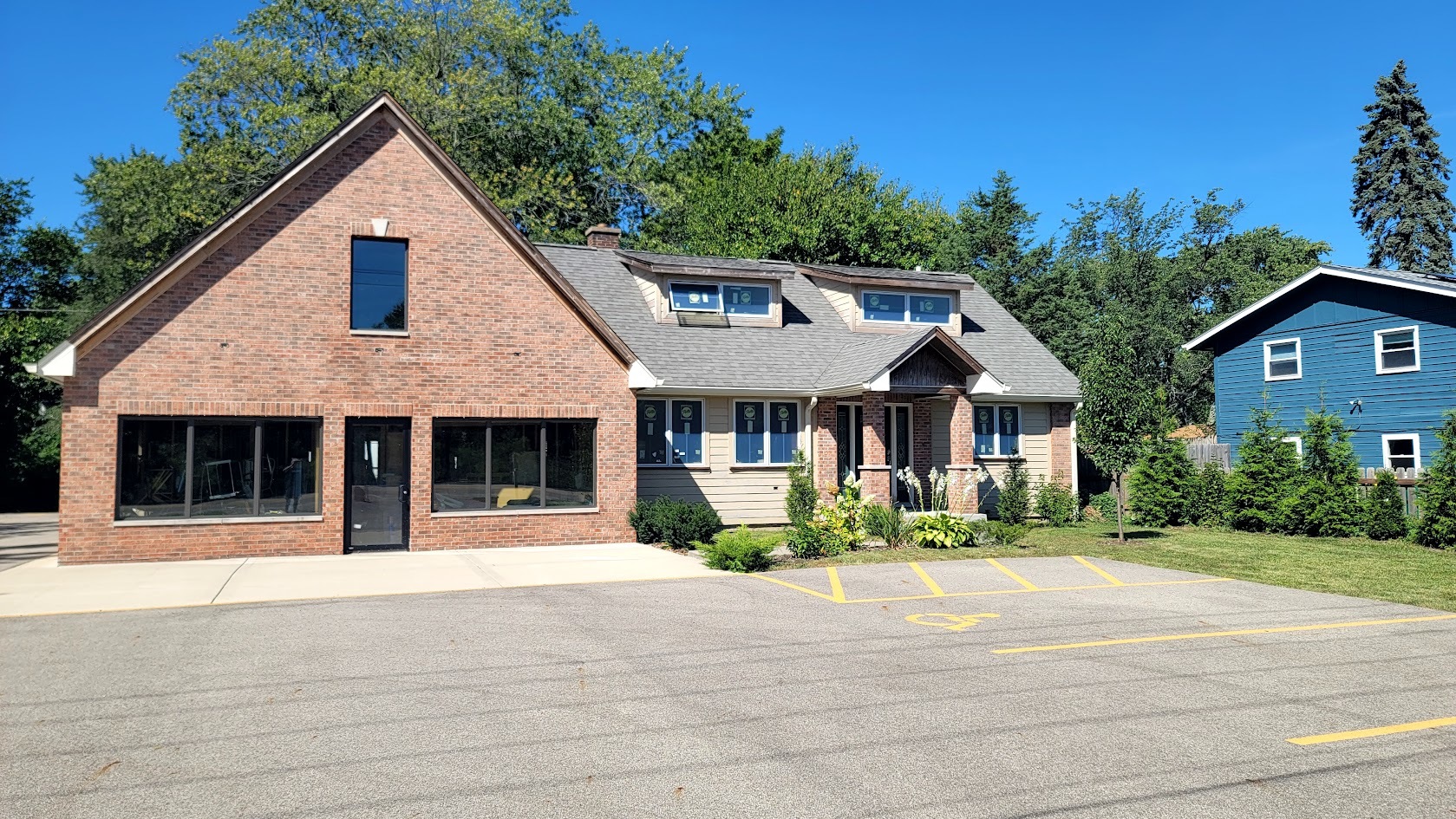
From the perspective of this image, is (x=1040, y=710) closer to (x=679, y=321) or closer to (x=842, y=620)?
(x=842, y=620)

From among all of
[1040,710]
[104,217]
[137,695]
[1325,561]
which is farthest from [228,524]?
[104,217]

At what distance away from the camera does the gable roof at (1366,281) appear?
2334cm

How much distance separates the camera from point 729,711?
23.0ft

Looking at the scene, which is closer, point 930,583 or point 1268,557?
point 930,583

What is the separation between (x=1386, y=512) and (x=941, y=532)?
32.5 feet

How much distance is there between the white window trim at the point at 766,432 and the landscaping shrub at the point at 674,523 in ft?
12.1

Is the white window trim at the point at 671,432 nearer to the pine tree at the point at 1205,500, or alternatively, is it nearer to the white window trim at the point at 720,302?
the white window trim at the point at 720,302

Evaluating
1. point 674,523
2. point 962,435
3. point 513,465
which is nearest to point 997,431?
point 962,435

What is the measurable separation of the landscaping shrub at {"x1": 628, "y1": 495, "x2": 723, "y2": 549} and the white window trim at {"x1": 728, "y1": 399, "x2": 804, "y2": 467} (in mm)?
3696

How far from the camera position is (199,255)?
16.1 m

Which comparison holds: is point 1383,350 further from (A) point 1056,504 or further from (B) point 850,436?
(B) point 850,436

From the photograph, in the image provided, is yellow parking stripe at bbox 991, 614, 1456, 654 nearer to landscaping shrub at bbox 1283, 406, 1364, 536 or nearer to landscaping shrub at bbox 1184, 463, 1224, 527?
landscaping shrub at bbox 1283, 406, 1364, 536

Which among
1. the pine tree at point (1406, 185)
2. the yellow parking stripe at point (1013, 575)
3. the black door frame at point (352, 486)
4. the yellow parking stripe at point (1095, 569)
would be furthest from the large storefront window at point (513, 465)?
the pine tree at point (1406, 185)

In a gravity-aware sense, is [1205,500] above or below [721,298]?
below
